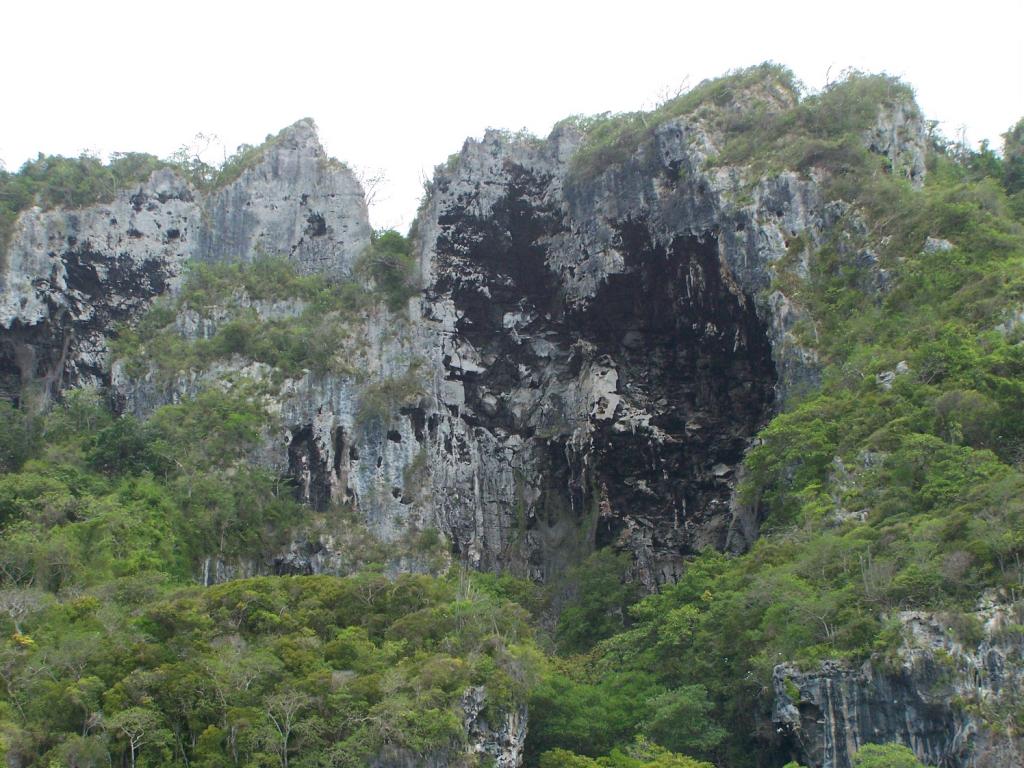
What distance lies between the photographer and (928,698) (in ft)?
64.3

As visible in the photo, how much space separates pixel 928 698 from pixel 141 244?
30749 mm

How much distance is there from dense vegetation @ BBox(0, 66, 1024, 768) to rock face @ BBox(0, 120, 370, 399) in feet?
5.99

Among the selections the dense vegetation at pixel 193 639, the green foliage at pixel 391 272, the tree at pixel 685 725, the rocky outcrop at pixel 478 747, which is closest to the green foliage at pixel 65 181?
the green foliage at pixel 391 272

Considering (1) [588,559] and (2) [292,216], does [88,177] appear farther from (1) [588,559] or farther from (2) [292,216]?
(1) [588,559]

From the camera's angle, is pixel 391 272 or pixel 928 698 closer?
pixel 928 698

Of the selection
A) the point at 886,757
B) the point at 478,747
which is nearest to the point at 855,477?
the point at 886,757

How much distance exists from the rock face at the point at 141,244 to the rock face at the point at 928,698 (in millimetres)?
25791

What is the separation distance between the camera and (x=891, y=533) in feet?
75.0

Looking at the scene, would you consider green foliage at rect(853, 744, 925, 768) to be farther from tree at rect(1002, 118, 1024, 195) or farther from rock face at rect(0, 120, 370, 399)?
A: rock face at rect(0, 120, 370, 399)

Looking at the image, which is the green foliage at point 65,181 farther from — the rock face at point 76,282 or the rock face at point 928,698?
the rock face at point 928,698

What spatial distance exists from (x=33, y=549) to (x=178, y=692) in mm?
8018

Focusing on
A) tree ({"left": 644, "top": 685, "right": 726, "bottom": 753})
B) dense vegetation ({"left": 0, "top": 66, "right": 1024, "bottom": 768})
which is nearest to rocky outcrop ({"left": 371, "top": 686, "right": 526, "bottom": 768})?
dense vegetation ({"left": 0, "top": 66, "right": 1024, "bottom": 768})

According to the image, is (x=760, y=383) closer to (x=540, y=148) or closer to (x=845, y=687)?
(x=540, y=148)

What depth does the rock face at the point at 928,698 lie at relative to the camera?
19.0m
